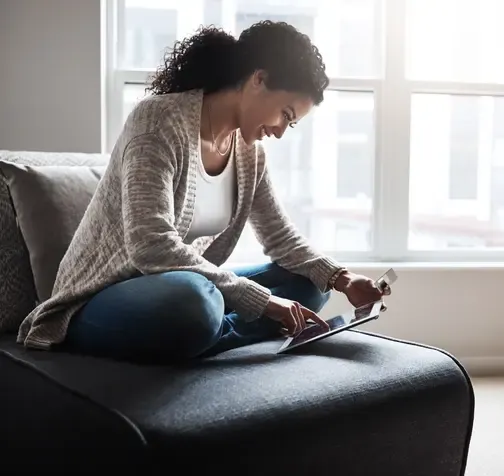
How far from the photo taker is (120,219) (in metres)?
1.40

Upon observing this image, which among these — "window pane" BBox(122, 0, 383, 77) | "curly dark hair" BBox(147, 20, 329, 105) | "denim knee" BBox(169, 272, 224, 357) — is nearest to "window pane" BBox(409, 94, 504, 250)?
"window pane" BBox(122, 0, 383, 77)

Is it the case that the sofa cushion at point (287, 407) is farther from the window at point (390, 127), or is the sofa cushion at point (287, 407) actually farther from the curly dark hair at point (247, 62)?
the window at point (390, 127)

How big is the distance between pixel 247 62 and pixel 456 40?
4.34ft

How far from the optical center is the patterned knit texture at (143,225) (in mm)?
1314

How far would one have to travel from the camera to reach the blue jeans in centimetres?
122

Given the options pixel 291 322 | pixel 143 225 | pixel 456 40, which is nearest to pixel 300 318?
pixel 291 322

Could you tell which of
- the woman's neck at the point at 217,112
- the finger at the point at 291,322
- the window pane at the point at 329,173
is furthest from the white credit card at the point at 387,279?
the window pane at the point at 329,173

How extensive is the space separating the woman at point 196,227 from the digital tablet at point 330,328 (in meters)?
0.02

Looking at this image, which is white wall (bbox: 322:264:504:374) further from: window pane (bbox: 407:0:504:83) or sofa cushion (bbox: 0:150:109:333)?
sofa cushion (bbox: 0:150:109:333)

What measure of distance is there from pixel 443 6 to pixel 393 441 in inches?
72.8

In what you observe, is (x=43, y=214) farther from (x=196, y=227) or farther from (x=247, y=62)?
(x=247, y=62)

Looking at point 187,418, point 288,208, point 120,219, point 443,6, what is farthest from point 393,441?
point 443,6

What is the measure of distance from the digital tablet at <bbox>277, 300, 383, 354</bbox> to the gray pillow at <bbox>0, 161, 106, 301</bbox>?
0.54m

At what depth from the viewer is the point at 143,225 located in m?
1.30
